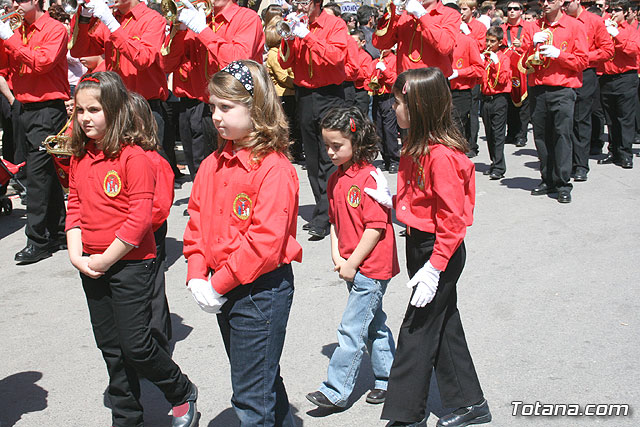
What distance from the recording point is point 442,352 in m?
3.42

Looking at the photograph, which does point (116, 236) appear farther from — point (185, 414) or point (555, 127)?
point (555, 127)

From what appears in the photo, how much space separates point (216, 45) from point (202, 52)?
0.61 metres

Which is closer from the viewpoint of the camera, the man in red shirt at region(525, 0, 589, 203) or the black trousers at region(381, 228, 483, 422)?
the black trousers at region(381, 228, 483, 422)

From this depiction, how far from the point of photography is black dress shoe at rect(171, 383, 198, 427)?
3504 millimetres

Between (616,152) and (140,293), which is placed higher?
(140,293)

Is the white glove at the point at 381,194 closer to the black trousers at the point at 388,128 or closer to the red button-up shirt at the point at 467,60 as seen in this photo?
the red button-up shirt at the point at 467,60

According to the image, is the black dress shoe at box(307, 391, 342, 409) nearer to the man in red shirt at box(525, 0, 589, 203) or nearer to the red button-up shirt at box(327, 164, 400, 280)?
the red button-up shirt at box(327, 164, 400, 280)

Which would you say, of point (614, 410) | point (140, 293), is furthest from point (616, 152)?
point (140, 293)

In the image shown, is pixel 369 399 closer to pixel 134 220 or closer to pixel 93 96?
pixel 134 220

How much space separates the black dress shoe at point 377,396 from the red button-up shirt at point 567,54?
508 cm

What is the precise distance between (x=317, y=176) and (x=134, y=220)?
385 centimetres

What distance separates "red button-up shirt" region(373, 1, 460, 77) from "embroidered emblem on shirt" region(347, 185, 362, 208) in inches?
127

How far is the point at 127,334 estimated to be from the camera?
10.7 ft

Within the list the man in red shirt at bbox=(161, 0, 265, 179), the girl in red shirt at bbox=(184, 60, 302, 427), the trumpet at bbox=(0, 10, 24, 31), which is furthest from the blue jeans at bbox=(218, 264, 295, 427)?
the trumpet at bbox=(0, 10, 24, 31)
